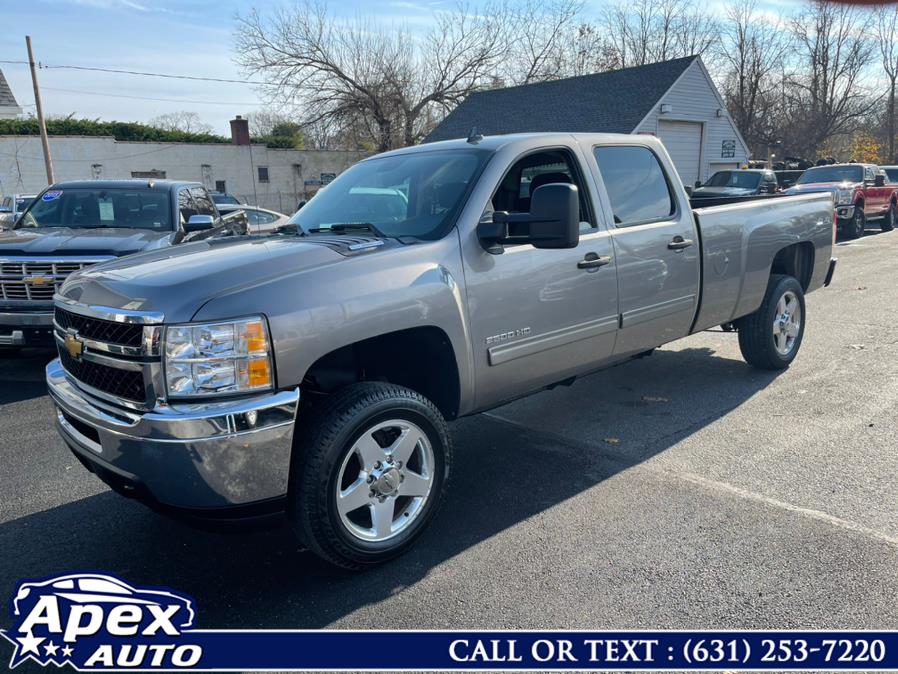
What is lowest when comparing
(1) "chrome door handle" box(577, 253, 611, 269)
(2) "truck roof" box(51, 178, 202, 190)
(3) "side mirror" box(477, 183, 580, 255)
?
(1) "chrome door handle" box(577, 253, 611, 269)

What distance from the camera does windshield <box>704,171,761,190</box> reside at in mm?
19703

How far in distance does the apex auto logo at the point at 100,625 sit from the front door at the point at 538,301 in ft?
5.93

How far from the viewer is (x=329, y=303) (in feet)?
9.97

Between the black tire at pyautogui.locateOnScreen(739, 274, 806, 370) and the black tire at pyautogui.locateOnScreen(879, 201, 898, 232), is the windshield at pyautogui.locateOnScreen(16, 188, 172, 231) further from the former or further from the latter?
the black tire at pyautogui.locateOnScreen(879, 201, 898, 232)

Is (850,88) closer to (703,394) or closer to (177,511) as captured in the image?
(703,394)

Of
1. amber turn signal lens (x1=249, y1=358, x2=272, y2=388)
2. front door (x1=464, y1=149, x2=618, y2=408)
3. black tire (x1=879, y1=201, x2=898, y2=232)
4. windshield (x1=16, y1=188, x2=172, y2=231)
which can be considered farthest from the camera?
black tire (x1=879, y1=201, x2=898, y2=232)

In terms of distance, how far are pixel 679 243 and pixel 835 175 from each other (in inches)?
685

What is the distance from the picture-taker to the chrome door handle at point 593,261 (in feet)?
13.7

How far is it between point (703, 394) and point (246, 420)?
165 inches

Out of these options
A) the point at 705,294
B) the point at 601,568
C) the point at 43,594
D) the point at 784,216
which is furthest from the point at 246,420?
the point at 784,216

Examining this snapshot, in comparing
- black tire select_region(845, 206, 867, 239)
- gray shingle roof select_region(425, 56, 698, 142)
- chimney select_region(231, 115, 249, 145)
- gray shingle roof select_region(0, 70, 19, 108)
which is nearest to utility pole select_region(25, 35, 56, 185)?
gray shingle roof select_region(0, 70, 19, 108)

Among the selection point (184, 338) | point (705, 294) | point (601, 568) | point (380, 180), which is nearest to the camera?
point (184, 338)

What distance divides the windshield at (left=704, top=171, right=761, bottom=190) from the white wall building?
18.9 m

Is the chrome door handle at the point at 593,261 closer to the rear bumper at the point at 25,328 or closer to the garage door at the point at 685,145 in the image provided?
the rear bumper at the point at 25,328
